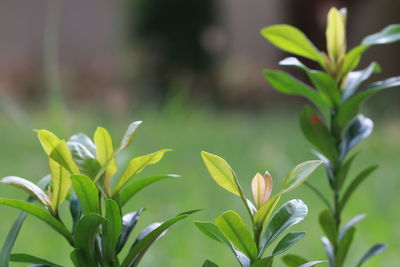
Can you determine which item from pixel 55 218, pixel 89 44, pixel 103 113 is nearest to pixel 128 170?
pixel 55 218

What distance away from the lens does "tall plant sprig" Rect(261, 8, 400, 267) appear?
57 centimetres

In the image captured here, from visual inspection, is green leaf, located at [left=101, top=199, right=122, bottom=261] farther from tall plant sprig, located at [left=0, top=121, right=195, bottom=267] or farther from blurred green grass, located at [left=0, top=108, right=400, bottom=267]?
blurred green grass, located at [left=0, top=108, right=400, bottom=267]

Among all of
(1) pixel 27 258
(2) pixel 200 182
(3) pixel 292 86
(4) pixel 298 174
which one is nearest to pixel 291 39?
(3) pixel 292 86

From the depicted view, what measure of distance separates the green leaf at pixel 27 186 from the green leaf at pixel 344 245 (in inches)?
11.1

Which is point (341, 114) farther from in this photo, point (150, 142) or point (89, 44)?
point (89, 44)

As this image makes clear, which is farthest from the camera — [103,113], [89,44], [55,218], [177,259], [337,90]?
[89,44]

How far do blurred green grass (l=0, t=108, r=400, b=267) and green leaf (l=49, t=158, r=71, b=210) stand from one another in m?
0.15

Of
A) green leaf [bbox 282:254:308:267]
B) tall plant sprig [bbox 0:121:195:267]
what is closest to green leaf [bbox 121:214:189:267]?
tall plant sprig [bbox 0:121:195:267]

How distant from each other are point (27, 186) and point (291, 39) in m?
0.26

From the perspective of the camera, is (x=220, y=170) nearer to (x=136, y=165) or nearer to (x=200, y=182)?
(x=136, y=165)

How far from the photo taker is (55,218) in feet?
1.54

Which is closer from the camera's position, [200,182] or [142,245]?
[142,245]

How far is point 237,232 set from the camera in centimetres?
46

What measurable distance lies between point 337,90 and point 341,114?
0.02m
